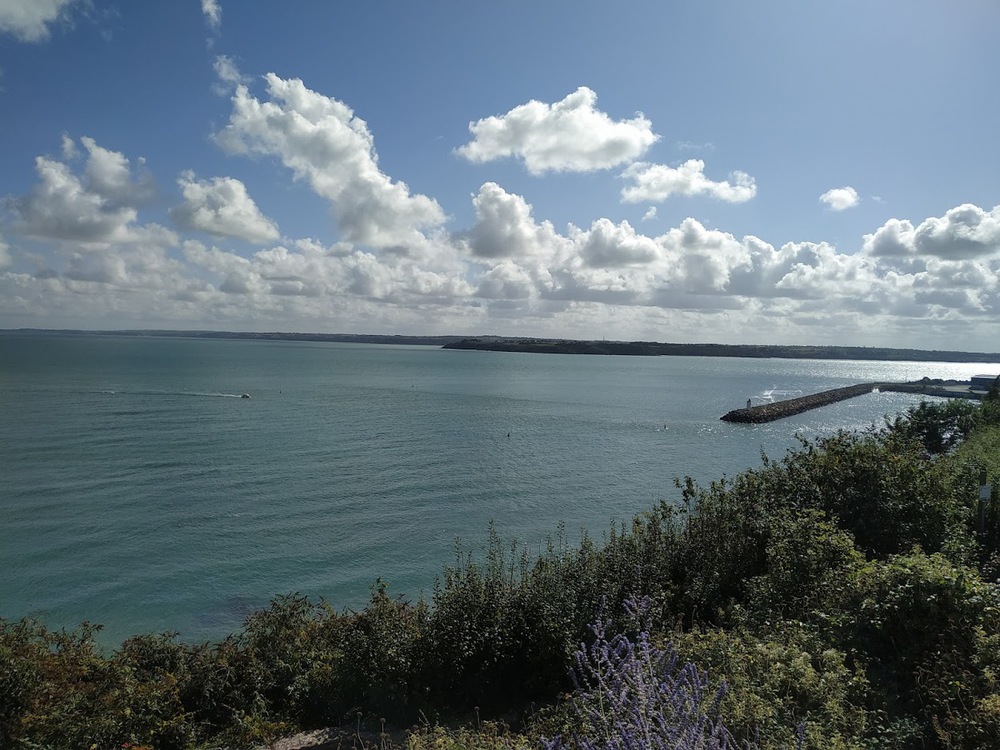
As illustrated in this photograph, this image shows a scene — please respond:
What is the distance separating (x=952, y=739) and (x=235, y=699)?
10033 mm

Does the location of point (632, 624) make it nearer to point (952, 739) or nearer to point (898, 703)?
point (898, 703)

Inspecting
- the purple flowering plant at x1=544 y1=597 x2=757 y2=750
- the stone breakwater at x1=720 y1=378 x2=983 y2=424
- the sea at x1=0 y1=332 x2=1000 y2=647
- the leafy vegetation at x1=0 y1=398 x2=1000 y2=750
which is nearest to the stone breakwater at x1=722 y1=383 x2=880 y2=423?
the stone breakwater at x1=720 y1=378 x2=983 y2=424

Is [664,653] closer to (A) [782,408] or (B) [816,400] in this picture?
(A) [782,408]

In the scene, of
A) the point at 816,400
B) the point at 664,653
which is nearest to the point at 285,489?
the point at 664,653

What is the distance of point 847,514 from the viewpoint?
44.8 feet

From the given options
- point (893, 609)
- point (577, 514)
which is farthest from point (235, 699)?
point (577, 514)

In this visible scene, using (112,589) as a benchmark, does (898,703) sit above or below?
above

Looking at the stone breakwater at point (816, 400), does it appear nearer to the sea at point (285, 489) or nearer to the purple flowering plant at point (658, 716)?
the sea at point (285, 489)

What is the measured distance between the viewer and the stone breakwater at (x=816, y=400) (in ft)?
249

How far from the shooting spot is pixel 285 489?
34.5 metres

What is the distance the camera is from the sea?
851 inches

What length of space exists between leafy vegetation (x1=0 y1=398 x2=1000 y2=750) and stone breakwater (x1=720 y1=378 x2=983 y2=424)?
62866 mm

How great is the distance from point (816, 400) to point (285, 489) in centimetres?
9046

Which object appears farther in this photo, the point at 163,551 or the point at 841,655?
the point at 163,551
